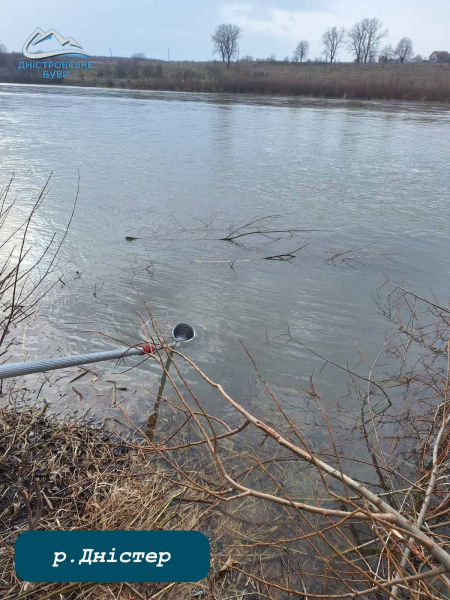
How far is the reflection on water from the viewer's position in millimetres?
4676

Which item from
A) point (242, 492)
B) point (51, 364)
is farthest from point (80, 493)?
point (242, 492)

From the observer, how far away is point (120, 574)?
2.19m

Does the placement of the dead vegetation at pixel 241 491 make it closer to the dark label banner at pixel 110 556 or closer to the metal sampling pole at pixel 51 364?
the dark label banner at pixel 110 556

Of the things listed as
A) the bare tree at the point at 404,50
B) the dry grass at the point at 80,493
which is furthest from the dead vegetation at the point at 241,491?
the bare tree at the point at 404,50

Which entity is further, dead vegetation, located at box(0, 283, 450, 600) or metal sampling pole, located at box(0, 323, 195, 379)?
metal sampling pole, located at box(0, 323, 195, 379)

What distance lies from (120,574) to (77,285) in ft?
13.3

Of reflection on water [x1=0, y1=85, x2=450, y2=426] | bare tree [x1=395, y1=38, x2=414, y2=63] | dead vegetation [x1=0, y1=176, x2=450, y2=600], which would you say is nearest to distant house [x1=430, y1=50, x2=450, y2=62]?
bare tree [x1=395, y1=38, x2=414, y2=63]

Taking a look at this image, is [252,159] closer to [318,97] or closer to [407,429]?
[407,429]

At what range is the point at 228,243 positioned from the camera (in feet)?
24.1

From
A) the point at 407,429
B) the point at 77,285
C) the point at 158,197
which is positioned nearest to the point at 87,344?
the point at 77,285

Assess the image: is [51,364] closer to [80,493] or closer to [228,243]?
[80,493]

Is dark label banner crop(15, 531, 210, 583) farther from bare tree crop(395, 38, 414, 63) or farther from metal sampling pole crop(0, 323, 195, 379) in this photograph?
bare tree crop(395, 38, 414, 63)

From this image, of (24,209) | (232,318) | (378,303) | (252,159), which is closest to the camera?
(232,318)

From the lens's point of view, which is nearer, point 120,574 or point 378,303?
point 120,574
